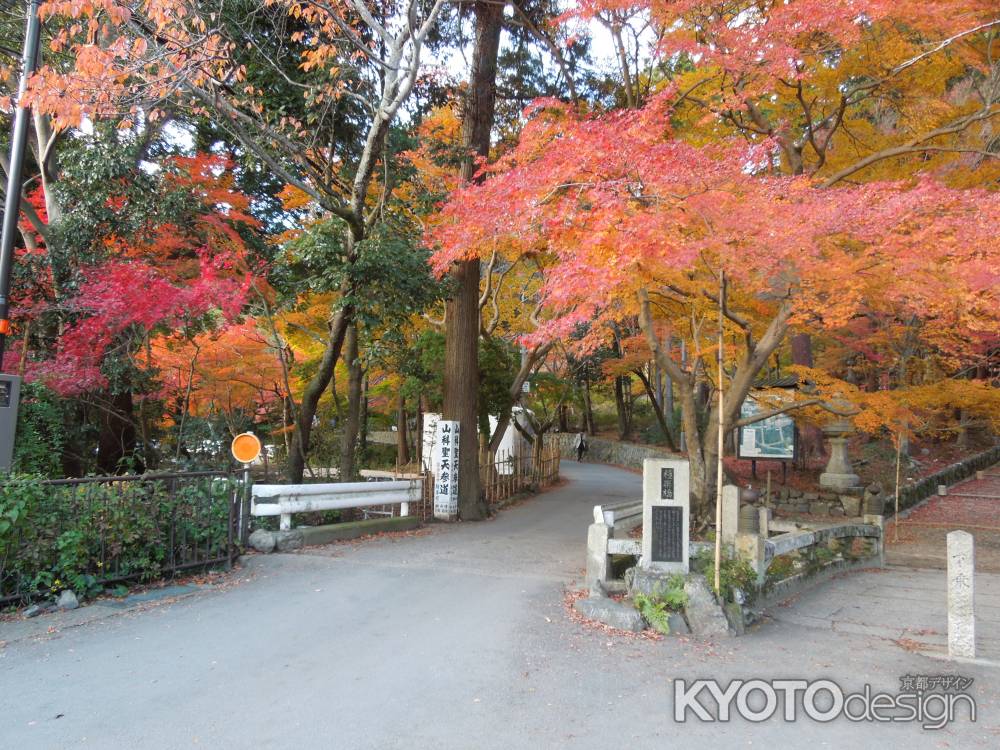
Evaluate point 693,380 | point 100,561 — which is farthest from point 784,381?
point 100,561

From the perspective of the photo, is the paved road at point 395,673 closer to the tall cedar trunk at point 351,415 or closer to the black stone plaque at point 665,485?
the black stone plaque at point 665,485

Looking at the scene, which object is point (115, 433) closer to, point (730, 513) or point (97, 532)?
point (97, 532)

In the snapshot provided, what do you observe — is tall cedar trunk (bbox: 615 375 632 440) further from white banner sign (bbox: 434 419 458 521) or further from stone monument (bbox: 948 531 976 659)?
stone monument (bbox: 948 531 976 659)

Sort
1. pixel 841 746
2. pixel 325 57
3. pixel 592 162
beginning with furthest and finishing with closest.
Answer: pixel 325 57
pixel 592 162
pixel 841 746

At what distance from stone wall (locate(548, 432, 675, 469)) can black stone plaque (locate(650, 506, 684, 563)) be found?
2285 centimetres

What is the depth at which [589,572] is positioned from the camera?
7484 mm

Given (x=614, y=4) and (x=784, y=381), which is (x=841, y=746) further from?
(x=784, y=381)

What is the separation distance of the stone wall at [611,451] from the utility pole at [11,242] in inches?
999

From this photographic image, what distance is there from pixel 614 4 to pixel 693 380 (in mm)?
6730

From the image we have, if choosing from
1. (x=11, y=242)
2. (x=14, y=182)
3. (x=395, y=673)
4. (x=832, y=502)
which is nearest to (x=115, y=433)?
(x=11, y=242)

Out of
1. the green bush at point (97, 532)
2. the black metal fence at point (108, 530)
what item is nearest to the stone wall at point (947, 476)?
the black metal fence at point (108, 530)

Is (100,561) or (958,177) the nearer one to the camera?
(100,561)

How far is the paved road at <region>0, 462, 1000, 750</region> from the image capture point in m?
3.77

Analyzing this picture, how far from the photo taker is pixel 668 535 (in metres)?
6.77
